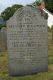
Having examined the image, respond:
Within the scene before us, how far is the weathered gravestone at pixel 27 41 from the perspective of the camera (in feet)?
31.0

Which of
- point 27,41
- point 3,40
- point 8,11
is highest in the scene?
point 8,11

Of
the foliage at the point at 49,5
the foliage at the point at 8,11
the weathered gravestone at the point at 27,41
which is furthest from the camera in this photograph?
the foliage at the point at 49,5

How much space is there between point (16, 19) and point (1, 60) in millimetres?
2869

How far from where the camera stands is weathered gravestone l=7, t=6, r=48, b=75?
9445mm

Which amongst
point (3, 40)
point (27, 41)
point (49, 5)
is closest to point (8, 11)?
point (49, 5)

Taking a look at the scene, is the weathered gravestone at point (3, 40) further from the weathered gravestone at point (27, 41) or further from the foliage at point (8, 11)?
the foliage at point (8, 11)

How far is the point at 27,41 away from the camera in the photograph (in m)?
9.53

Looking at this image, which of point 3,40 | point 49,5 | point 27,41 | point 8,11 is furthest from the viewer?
point 49,5

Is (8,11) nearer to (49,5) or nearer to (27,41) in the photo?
(49,5)

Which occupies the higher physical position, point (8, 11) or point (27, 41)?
point (8, 11)

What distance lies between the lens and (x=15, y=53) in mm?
9562

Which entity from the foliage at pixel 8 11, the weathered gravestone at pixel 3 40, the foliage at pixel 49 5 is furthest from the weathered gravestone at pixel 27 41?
the foliage at pixel 49 5

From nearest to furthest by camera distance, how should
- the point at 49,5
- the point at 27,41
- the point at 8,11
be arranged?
the point at 27,41
the point at 8,11
the point at 49,5

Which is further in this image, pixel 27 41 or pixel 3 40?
pixel 3 40
